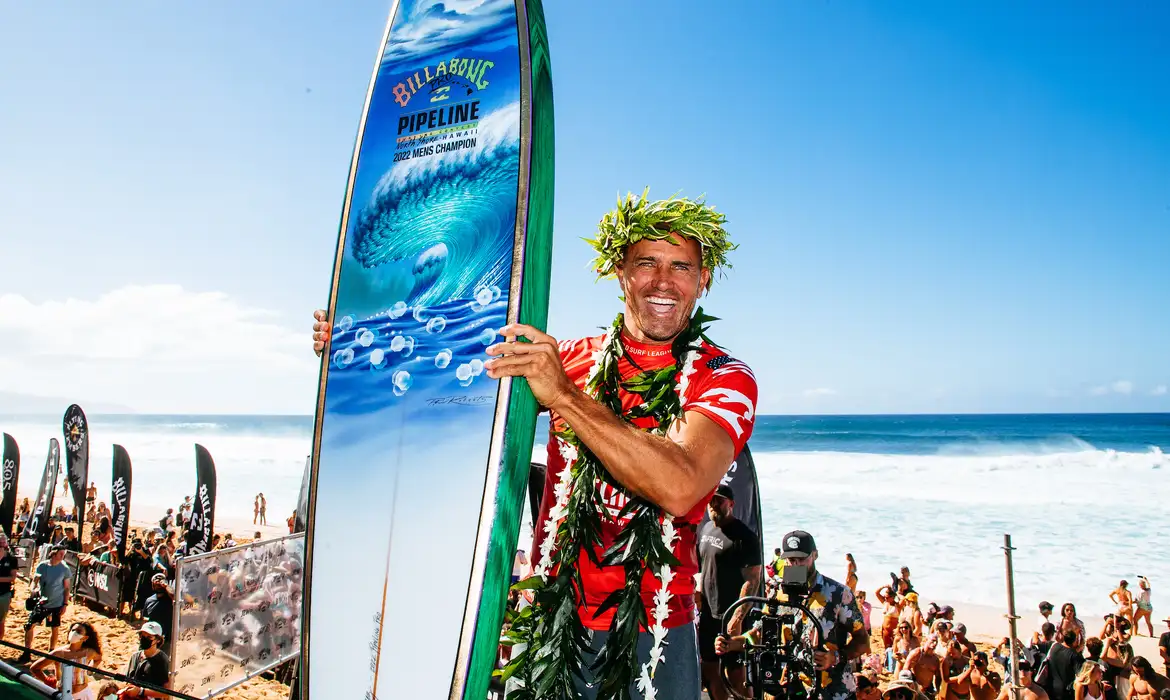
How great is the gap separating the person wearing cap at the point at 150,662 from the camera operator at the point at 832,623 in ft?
13.8

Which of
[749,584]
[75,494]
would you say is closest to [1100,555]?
[749,584]

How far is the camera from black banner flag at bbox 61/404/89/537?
40.8ft

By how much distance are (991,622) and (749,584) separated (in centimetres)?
1228

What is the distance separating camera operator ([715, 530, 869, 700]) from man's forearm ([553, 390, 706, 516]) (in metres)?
3.43

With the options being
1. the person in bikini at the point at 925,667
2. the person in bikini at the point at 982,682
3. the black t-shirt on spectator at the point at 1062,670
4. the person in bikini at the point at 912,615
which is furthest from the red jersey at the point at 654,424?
the person in bikini at the point at 912,615

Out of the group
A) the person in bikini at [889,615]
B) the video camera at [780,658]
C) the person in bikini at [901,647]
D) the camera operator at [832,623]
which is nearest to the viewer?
the video camera at [780,658]

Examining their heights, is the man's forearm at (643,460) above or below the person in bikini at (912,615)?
above

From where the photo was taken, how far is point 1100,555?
18719 millimetres

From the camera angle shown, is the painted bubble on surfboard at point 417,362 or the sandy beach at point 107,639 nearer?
the painted bubble on surfboard at point 417,362

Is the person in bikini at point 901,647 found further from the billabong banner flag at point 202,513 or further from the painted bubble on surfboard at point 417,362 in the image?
the billabong banner flag at point 202,513

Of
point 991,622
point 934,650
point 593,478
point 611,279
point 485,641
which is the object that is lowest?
point 991,622

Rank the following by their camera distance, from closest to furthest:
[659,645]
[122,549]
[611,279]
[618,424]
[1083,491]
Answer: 1. [618,424]
2. [659,645]
3. [611,279]
4. [122,549]
5. [1083,491]

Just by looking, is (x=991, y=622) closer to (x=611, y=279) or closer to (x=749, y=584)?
(x=749, y=584)

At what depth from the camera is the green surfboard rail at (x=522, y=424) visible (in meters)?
2.01
